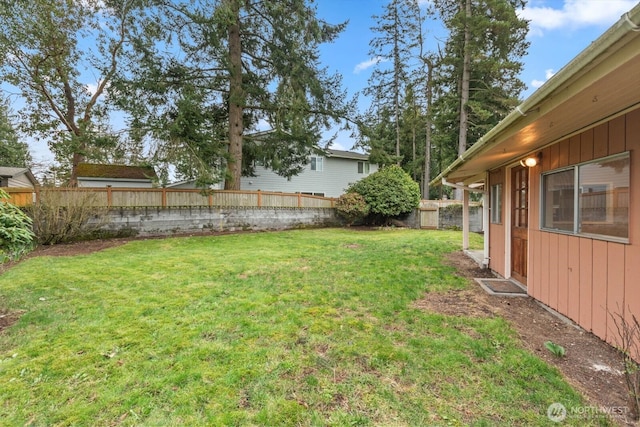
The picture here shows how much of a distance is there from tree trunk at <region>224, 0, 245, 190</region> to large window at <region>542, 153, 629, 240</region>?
10332mm

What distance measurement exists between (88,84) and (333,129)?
41.9 feet

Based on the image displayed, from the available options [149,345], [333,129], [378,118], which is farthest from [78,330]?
[378,118]

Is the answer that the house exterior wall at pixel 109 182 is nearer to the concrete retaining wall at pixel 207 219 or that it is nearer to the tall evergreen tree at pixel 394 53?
the concrete retaining wall at pixel 207 219

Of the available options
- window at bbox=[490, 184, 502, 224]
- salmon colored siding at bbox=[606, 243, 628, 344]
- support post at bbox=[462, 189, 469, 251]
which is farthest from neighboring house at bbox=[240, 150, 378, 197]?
salmon colored siding at bbox=[606, 243, 628, 344]

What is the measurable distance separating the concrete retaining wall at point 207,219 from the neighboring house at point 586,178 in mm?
10244

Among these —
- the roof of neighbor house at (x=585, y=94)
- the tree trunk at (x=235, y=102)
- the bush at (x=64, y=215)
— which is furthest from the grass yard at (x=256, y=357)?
the tree trunk at (x=235, y=102)

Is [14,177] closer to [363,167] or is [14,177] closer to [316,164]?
[316,164]

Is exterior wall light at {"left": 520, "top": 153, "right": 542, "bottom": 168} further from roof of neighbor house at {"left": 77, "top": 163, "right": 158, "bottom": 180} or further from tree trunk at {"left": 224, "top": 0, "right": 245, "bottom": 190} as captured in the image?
roof of neighbor house at {"left": 77, "top": 163, "right": 158, "bottom": 180}

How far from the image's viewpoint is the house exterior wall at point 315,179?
1902 cm

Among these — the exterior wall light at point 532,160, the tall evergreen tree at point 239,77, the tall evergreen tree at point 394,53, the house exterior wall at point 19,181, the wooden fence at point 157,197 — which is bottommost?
the wooden fence at point 157,197

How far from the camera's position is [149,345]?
2869mm

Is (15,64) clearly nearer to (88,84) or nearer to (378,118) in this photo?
(88,84)

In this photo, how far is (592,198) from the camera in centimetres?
317

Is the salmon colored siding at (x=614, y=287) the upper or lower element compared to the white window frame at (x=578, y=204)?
lower
